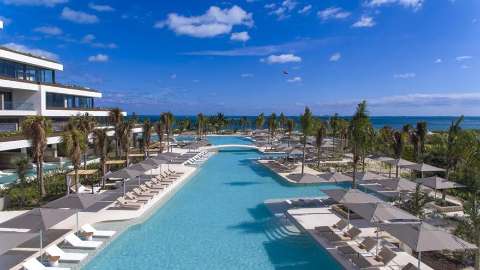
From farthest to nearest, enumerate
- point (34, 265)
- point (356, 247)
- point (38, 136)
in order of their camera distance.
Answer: point (38, 136)
point (356, 247)
point (34, 265)

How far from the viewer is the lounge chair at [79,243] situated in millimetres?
13617

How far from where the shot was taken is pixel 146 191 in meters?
22.7

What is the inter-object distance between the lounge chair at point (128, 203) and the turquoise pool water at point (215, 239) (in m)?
1.05

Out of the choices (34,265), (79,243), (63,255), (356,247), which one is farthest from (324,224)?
(34,265)

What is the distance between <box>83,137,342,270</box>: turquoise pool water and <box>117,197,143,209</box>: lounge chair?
3.45 feet

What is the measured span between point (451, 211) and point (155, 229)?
15.1 meters

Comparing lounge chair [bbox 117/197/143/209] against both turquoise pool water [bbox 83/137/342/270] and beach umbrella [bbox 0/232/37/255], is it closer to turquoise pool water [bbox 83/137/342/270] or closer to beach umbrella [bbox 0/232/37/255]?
turquoise pool water [bbox 83/137/342/270]

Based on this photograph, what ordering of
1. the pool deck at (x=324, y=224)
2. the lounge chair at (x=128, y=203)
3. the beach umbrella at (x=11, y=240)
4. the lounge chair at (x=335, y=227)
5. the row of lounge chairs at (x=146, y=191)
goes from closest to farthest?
the beach umbrella at (x=11, y=240) → the pool deck at (x=324, y=224) → the lounge chair at (x=335, y=227) → the lounge chair at (x=128, y=203) → the row of lounge chairs at (x=146, y=191)

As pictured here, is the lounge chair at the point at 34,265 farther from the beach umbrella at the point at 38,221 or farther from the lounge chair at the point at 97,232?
the lounge chair at the point at 97,232

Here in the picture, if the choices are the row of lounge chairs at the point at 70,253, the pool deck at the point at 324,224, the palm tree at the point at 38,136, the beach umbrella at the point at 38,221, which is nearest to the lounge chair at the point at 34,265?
the row of lounge chairs at the point at 70,253

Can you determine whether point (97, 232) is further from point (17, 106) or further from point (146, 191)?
point (17, 106)

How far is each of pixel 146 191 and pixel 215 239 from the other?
8.74 metres

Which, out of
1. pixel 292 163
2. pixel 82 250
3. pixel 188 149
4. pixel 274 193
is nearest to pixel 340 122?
pixel 292 163

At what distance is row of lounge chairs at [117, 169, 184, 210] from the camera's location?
64.3 ft
